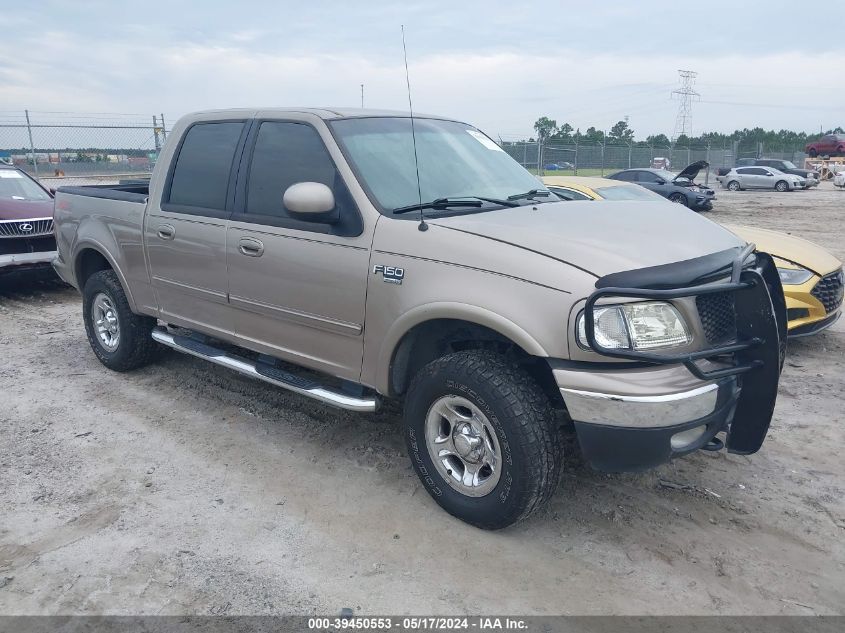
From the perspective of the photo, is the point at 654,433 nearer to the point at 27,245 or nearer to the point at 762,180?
the point at 27,245

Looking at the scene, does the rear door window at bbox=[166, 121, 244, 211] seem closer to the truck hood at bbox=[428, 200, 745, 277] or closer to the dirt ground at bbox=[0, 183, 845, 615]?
the dirt ground at bbox=[0, 183, 845, 615]

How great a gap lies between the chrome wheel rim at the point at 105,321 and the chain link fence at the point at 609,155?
2212 centimetres

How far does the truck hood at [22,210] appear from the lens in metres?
8.37

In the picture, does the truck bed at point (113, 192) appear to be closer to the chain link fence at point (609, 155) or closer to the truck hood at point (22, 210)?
the truck hood at point (22, 210)

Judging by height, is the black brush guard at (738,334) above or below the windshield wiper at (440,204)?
below

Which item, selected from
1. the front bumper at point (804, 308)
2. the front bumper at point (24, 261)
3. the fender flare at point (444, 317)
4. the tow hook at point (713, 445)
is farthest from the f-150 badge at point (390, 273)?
the front bumper at point (24, 261)

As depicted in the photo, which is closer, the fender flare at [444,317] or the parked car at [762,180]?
the fender flare at [444,317]

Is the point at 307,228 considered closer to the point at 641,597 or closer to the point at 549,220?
the point at 549,220

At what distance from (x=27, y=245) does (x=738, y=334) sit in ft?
26.7

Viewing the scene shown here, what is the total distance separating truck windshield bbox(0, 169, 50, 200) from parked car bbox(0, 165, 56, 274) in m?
0.10

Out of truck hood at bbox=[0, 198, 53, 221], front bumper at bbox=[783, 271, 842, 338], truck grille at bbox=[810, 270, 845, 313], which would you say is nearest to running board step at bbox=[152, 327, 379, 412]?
front bumper at bbox=[783, 271, 842, 338]

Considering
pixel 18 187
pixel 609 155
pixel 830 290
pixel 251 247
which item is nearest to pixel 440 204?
pixel 251 247

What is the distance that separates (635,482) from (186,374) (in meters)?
3.58

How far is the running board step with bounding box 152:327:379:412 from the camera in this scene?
3.74 m
